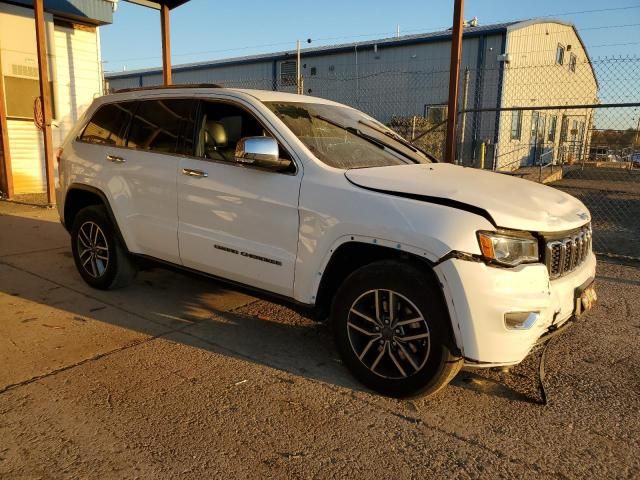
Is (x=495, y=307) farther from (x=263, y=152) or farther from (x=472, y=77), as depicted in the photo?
(x=472, y=77)

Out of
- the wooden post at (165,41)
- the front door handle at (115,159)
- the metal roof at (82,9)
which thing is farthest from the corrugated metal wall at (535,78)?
the front door handle at (115,159)

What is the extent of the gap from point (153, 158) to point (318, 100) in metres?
1.48

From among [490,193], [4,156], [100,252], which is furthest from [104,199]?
[4,156]

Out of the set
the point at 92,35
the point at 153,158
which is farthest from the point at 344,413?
the point at 92,35

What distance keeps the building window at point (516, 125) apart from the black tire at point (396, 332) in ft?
66.3

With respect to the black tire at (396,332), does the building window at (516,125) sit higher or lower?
higher

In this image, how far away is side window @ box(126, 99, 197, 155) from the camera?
14.0 ft

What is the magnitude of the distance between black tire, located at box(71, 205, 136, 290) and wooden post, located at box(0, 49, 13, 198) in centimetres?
617

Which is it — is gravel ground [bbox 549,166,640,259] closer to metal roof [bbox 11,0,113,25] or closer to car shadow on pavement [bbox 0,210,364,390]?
car shadow on pavement [bbox 0,210,364,390]

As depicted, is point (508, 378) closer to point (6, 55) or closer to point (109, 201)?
point (109, 201)

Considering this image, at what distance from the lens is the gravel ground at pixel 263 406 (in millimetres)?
2609

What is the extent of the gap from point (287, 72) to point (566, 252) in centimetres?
2585

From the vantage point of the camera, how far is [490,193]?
10.5ft

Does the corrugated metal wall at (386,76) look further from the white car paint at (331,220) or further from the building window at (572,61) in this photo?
the white car paint at (331,220)
